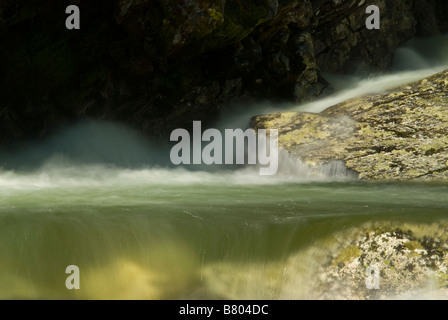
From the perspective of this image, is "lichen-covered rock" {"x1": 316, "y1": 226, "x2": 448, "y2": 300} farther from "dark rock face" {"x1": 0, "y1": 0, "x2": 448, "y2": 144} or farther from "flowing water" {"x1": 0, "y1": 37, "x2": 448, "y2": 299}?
"dark rock face" {"x1": 0, "y1": 0, "x2": 448, "y2": 144}

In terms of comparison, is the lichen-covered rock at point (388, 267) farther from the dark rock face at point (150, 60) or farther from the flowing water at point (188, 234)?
the dark rock face at point (150, 60)

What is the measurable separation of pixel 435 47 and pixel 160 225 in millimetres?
16895

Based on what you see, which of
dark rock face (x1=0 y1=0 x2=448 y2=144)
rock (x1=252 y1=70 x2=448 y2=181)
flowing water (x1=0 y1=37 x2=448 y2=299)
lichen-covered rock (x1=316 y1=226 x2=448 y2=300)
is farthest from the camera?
dark rock face (x1=0 y1=0 x2=448 y2=144)

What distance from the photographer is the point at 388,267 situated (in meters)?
4.07

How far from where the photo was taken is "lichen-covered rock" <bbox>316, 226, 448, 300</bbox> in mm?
3922

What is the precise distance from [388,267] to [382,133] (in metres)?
5.18

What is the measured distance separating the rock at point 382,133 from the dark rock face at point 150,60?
2273 millimetres

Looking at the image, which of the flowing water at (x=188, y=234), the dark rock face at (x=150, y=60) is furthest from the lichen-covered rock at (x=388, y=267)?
the dark rock face at (x=150, y=60)

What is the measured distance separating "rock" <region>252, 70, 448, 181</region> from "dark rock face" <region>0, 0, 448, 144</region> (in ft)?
7.46

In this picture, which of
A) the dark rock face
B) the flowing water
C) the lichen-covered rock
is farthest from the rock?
the lichen-covered rock

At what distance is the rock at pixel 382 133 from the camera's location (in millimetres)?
8125

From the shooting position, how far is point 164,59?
10.6m

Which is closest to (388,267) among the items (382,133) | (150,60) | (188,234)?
(188,234)

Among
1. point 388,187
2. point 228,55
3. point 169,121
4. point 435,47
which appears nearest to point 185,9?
point 228,55
